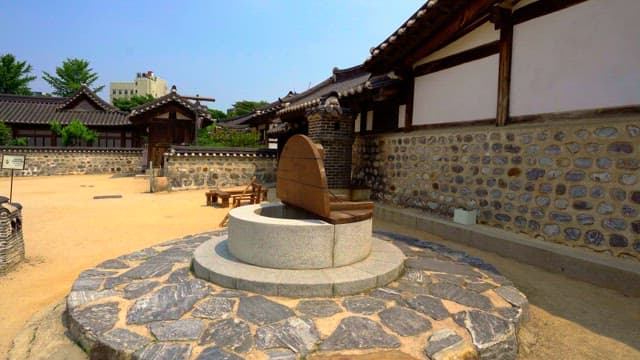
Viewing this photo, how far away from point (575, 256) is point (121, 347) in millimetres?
5327

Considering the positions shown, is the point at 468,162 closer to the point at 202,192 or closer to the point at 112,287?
the point at 112,287

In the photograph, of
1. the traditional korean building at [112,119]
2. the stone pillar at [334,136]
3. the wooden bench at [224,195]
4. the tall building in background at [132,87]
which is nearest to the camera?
the stone pillar at [334,136]

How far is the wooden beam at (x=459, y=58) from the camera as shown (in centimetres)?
598

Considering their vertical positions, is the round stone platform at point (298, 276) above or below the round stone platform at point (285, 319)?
above

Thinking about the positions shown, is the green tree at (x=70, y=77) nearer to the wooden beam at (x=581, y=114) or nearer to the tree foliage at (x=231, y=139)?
the tree foliage at (x=231, y=139)

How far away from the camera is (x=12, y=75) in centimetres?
3125

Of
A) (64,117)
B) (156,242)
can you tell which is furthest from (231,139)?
(64,117)

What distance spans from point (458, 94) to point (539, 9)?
6.15 feet

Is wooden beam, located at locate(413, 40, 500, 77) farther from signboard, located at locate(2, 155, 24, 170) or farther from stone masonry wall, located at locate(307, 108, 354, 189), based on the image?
signboard, located at locate(2, 155, 24, 170)

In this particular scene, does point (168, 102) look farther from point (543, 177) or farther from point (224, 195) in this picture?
point (543, 177)

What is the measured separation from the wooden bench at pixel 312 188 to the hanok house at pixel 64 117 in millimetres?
23339

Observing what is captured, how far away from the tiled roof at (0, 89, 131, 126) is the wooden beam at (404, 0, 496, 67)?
22.4m

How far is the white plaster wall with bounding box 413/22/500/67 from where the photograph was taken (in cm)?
600

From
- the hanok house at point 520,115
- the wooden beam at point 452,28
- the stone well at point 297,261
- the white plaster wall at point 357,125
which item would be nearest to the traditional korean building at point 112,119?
the white plaster wall at point 357,125
